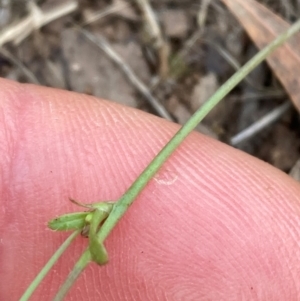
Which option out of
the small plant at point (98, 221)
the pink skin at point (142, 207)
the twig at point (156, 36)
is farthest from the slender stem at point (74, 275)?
the twig at point (156, 36)

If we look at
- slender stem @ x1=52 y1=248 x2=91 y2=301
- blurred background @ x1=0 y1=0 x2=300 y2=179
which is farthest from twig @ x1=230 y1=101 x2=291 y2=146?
slender stem @ x1=52 y1=248 x2=91 y2=301

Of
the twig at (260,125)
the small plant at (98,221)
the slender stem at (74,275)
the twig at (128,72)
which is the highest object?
the twig at (128,72)

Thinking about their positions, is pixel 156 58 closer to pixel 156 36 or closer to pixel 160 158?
pixel 156 36

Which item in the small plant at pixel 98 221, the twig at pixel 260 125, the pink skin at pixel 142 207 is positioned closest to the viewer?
the small plant at pixel 98 221

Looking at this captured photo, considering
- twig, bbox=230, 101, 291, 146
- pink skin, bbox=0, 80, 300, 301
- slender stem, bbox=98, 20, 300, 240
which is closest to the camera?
slender stem, bbox=98, 20, 300, 240

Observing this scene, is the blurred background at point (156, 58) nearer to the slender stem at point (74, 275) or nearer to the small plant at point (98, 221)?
the small plant at point (98, 221)

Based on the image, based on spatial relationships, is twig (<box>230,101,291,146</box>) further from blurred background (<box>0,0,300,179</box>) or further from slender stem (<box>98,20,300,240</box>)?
A: slender stem (<box>98,20,300,240</box>)
